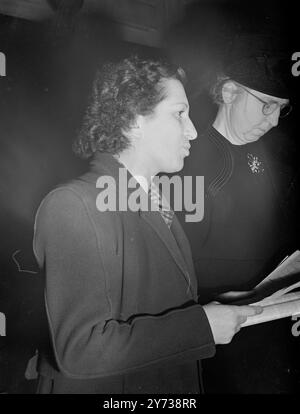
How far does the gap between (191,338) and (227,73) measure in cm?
93

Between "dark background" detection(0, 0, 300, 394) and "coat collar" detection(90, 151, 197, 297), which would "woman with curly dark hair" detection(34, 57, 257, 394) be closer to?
"coat collar" detection(90, 151, 197, 297)

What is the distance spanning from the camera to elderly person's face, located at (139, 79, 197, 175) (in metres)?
0.85

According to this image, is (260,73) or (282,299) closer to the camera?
(282,299)

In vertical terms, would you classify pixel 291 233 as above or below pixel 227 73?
below

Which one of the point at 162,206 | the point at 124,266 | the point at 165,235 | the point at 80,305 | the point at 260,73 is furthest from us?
the point at 260,73

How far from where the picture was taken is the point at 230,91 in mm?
1236

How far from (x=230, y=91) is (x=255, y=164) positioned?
0.28m

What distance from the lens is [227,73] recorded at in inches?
48.7

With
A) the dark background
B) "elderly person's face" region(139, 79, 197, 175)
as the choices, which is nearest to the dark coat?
"elderly person's face" region(139, 79, 197, 175)

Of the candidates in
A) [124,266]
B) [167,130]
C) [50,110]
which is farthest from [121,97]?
[50,110]

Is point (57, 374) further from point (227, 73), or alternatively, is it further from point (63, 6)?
point (63, 6)

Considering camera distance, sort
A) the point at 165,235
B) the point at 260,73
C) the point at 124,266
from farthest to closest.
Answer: the point at 260,73 < the point at 165,235 < the point at 124,266

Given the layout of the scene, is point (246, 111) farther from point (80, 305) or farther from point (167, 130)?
point (80, 305)
